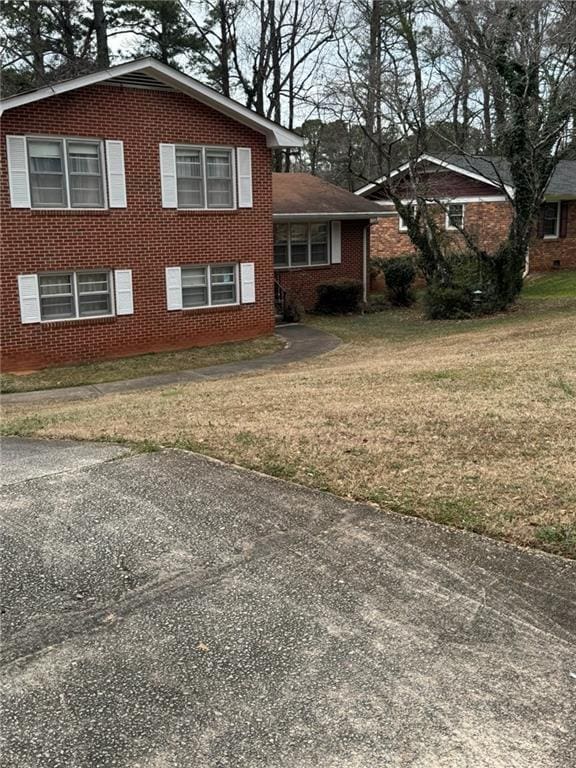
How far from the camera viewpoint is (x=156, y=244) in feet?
52.9

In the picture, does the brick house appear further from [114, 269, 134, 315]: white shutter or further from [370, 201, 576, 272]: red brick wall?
[370, 201, 576, 272]: red brick wall

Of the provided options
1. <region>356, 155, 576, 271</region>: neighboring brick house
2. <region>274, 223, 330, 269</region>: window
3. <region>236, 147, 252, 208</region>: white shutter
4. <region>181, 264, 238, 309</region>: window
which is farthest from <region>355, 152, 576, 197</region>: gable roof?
<region>181, 264, 238, 309</region>: window

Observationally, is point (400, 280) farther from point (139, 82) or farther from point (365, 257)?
point (139, 82)

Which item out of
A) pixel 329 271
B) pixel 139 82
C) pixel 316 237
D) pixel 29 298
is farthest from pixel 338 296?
pixel 29 298

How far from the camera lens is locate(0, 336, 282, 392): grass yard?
13.9 m

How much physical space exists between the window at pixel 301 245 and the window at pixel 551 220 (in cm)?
1051

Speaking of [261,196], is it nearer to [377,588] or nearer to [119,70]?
[119,70]

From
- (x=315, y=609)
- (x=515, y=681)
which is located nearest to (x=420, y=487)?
(x=315, y=609)

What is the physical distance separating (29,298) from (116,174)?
3170 millimetres

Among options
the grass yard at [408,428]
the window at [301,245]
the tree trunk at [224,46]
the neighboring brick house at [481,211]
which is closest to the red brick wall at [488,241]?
the neighboring brick house at [481,211]

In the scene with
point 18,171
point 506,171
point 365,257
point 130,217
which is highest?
point 506,171

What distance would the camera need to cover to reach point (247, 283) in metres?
17.9

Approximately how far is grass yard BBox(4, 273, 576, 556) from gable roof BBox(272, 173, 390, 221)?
9.53 metres

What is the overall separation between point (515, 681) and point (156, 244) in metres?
14.3
